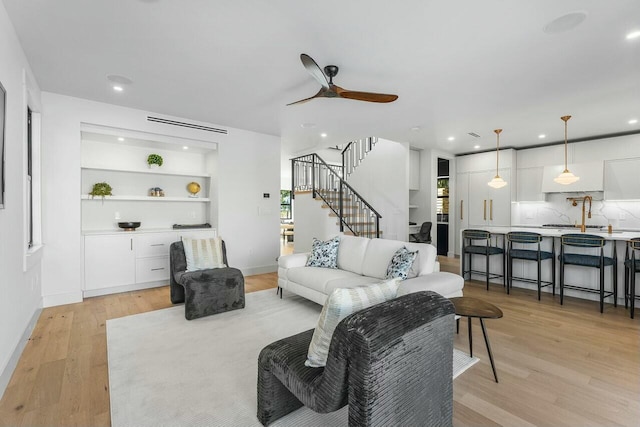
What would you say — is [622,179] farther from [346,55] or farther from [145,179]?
[145,179]

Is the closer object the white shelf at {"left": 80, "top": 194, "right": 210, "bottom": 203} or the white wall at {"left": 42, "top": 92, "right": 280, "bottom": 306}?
the white wall at {"left": 42, "top": 92, "right": 280, "bottom": 306}

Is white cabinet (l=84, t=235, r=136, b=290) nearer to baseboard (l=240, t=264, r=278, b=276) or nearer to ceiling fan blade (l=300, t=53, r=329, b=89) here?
baseboard (l=240, t=264, r=278, b=276)

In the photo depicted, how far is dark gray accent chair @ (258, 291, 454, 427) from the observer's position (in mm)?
1270

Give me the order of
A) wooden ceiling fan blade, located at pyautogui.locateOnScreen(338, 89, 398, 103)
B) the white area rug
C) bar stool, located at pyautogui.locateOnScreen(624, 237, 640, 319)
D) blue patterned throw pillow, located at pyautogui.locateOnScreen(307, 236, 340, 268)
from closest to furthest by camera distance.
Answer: the white area rug < wooden ceiling fan blade, located at pyautogui.locateOnScreen(338, 89, 398, 103) < bar stool, located at pyautogui.locateOnScreen(624, 237, 640, 319) < blue patterned throw pillow, located at pyautogui.locateOnScreen(307, 236, 340, 268)

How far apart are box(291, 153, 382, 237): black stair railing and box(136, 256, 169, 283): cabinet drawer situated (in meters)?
3.62

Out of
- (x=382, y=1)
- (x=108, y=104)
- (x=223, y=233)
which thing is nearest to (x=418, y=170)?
(x=223, y=233)

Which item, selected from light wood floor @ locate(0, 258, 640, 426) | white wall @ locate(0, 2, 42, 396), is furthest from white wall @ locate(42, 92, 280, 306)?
white wall @ locate(0, 2, 42, 396)

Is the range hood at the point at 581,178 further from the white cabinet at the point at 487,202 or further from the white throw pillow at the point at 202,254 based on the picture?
the white throw pillow at the point at 202,254

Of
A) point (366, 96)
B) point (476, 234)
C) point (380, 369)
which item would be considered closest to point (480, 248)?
point (476, 234)

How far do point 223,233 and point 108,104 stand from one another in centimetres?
256

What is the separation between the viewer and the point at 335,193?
760cm

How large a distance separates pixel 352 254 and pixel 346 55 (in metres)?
2.33

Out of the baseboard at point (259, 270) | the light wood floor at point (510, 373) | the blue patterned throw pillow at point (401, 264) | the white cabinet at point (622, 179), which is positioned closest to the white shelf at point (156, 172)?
the baseboard at point (259, 270)

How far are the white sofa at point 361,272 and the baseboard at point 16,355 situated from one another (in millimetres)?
2622
